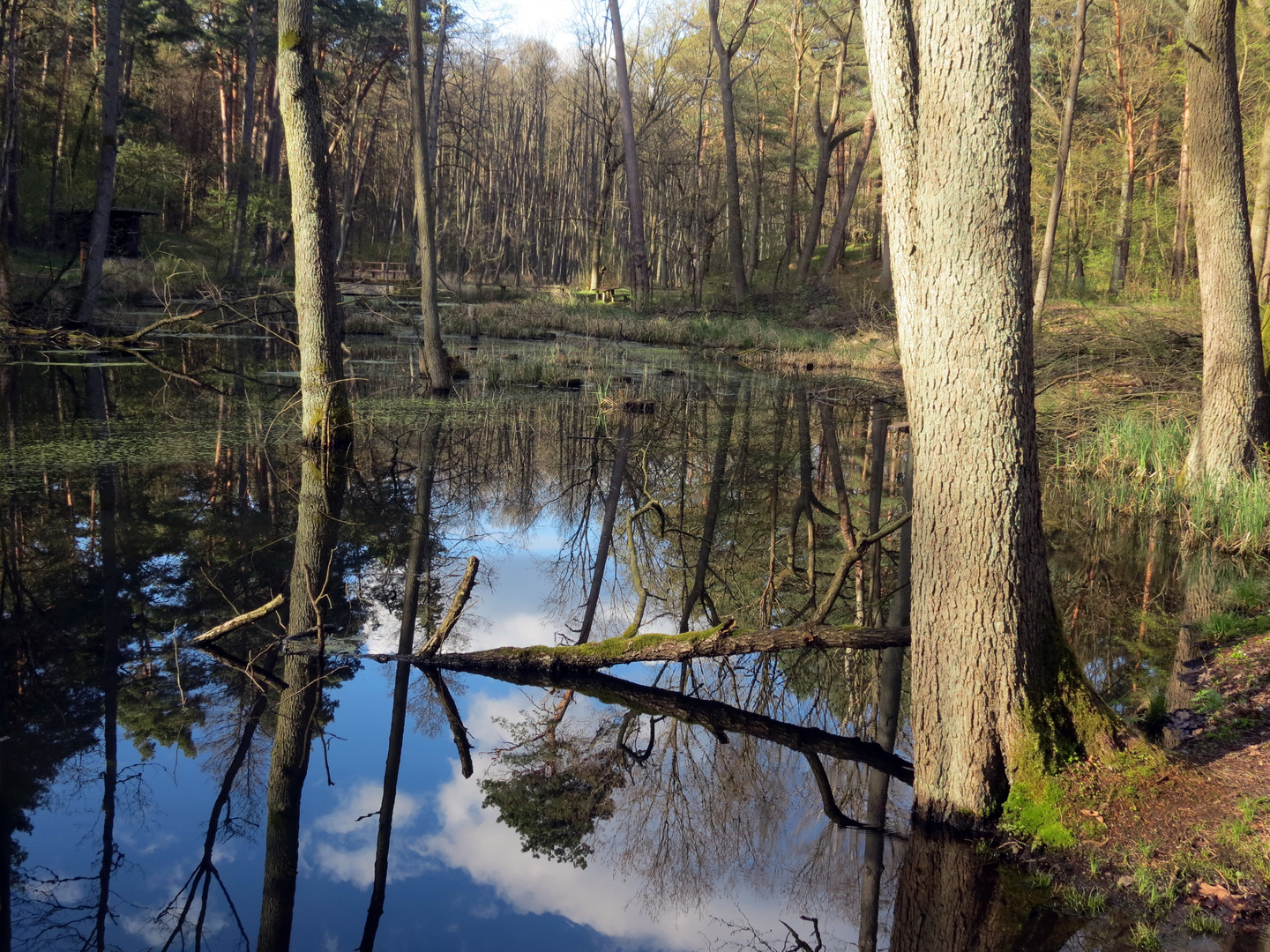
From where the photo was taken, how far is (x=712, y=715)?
4094 mm

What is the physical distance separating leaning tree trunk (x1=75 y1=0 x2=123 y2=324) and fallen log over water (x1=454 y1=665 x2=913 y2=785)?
44.9ft

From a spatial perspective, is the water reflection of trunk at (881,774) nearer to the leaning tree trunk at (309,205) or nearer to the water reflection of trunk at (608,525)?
the water reflection of trunk at (608,525)

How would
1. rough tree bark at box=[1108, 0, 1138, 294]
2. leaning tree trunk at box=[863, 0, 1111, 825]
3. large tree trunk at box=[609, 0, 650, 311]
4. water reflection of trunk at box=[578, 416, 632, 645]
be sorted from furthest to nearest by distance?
rough tree bark at box=[1108, 0, 1138, 294] < large tree trunk at box=[609, 0, 650, 311] < water reflection of trunk at box=[578, 416, 632, 645] < leaning tree trunk at box=[863, 0, 1111, 825]

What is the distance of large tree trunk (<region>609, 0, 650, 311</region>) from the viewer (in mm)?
21000

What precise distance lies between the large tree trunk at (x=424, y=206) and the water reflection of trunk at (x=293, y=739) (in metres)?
5.45

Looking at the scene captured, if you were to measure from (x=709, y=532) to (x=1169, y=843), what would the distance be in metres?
4.24

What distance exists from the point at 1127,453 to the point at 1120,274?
722 inches

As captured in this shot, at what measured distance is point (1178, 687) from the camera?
13.9 ft

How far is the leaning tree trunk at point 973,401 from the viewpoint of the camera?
2.90m

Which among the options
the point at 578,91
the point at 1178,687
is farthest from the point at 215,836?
the point at 578,91

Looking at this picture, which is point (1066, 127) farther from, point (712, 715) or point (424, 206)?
point (712, 715)

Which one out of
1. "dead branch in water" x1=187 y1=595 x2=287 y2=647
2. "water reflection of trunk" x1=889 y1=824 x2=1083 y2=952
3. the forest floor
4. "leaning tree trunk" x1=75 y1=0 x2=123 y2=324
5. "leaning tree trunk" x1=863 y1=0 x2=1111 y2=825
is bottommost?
"water reflection of trunk" x1=889 y1=824 x2=1083 y2=952

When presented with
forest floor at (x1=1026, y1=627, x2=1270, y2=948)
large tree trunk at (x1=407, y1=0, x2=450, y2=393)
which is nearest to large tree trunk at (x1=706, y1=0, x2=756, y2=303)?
large tree trunk at (x1=407, y1=0, x2=450, y2=393)

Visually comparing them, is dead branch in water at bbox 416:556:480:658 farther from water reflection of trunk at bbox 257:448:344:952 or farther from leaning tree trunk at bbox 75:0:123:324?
leaning tree trunk at bbox 75:0:123:324
